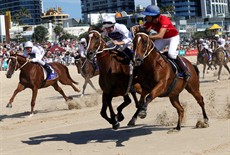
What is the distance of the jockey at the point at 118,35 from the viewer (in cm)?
1017

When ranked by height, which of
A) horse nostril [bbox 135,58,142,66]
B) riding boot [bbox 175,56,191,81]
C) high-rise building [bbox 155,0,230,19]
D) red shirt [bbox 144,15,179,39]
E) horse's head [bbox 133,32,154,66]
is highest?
high-rise building [bbox 155,0,230,19]

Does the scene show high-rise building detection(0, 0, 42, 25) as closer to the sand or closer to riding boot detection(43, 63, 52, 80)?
riding boot detection(43, 63, 52, 80)

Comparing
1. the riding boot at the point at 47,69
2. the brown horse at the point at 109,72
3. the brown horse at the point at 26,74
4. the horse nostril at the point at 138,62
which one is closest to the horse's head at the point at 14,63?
the brown horse at the point at 26,74

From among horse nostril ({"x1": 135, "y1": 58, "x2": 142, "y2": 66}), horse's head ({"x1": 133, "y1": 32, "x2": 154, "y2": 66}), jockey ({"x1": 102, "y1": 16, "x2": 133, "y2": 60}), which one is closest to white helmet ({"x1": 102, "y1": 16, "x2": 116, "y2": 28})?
jockey ({"x1": 102, "y1": 16, "x2": 133, "y2": 60})

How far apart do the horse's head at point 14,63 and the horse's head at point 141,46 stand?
22.0 ft

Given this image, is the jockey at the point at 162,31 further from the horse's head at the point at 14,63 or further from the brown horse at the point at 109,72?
the horse's head at the point at 14,63

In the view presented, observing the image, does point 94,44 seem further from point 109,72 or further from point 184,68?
point 184,68

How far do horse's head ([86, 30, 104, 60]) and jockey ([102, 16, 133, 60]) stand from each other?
44 centimetres

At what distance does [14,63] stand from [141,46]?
684 cm

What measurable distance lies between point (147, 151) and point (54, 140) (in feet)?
8.18

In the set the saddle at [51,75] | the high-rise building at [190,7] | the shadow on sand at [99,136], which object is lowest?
the shadow on sand at [99,136]

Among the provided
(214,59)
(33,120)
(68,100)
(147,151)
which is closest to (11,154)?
(147,151)

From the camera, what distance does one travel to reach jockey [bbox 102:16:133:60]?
10.2m

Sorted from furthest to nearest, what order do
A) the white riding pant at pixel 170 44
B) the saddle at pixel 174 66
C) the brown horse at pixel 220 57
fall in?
the brown horse at pixel 220 57
the white riding pant at pixel 170 44
the saddle at pixel 174 66
